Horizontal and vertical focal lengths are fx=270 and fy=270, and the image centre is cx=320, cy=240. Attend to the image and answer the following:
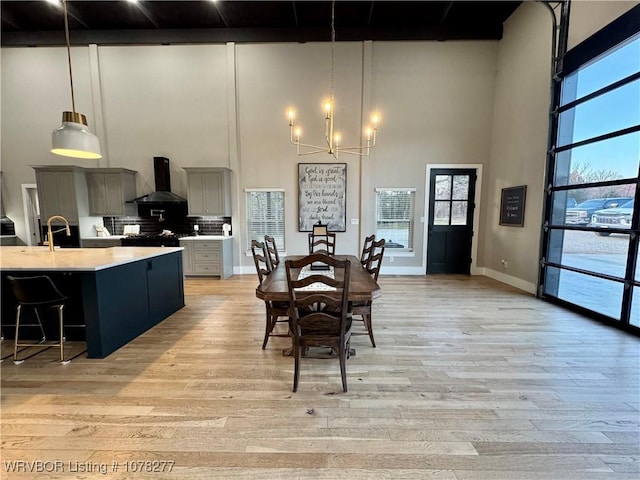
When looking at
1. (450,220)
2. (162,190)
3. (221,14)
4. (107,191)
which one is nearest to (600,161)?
(450,220)

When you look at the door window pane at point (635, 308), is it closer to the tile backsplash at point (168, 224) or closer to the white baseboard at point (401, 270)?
the white baseboard at point (401, 270)

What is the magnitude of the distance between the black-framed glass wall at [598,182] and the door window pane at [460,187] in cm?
162

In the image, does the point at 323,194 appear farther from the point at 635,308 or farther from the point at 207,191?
the point at 635,308

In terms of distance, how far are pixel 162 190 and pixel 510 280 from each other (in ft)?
23.4

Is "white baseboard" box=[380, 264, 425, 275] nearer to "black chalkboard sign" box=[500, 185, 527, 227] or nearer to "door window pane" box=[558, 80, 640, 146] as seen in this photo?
"black chalkboard sign" box=[500, 185, 527, 227]

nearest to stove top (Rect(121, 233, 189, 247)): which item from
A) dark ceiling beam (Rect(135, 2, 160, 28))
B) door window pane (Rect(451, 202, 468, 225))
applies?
dark ceiling beam (Rect(135, 2, 160, 28))

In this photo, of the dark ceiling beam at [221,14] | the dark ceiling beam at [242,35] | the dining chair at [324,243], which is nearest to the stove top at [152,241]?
the dining chair at [324,243]

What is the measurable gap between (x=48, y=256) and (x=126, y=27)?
5309 millimetres

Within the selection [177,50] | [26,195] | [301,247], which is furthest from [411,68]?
[26,195]

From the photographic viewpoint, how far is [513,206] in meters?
4.99

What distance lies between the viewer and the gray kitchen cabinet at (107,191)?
216 inches

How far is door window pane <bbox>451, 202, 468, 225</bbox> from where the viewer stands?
5844mm

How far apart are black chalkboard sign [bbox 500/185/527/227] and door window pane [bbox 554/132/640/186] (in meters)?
0.66

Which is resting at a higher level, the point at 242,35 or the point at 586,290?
the point at 242,35
